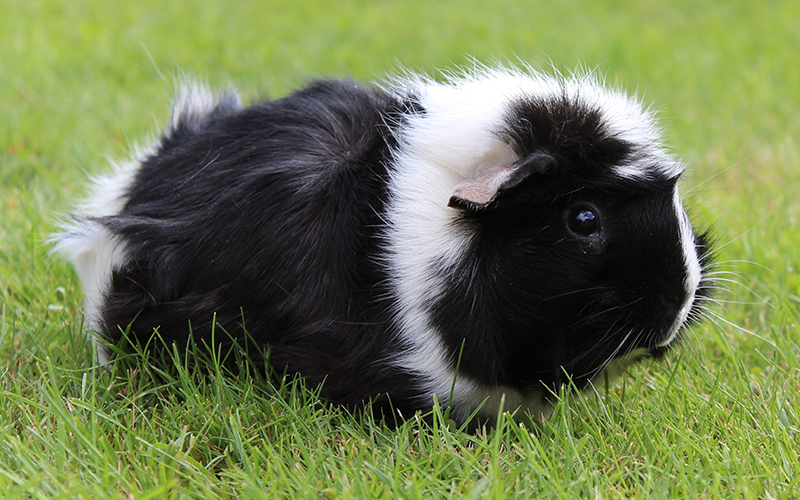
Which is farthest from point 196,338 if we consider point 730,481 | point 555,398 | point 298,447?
point 730,481

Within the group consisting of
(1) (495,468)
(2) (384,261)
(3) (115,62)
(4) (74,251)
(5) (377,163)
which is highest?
(3) (115,62)

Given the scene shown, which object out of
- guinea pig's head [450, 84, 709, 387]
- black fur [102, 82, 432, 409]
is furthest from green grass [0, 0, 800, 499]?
guinea pig's head [450, 84, 709, 387]

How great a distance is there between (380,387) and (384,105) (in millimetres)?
865

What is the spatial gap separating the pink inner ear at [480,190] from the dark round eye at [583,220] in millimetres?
231

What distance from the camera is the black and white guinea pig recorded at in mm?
1900

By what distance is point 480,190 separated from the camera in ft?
5.88

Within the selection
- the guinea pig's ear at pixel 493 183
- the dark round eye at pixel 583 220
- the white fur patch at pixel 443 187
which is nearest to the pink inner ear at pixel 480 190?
the guinea pig's ear at pixel 493 183

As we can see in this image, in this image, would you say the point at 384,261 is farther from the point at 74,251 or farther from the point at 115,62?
the point at 115,62

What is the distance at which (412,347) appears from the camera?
195 cm

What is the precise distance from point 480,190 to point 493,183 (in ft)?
0.13

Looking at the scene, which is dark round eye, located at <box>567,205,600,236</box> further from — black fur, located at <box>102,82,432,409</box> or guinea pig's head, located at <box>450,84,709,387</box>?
black fur, located at <box>102,82,432,409</box>

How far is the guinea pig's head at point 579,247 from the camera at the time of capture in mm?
1891

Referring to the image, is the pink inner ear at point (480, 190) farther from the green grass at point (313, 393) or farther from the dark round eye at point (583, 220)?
the green grass at point (313, 393)

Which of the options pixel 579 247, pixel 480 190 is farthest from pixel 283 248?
pixel 579 247
